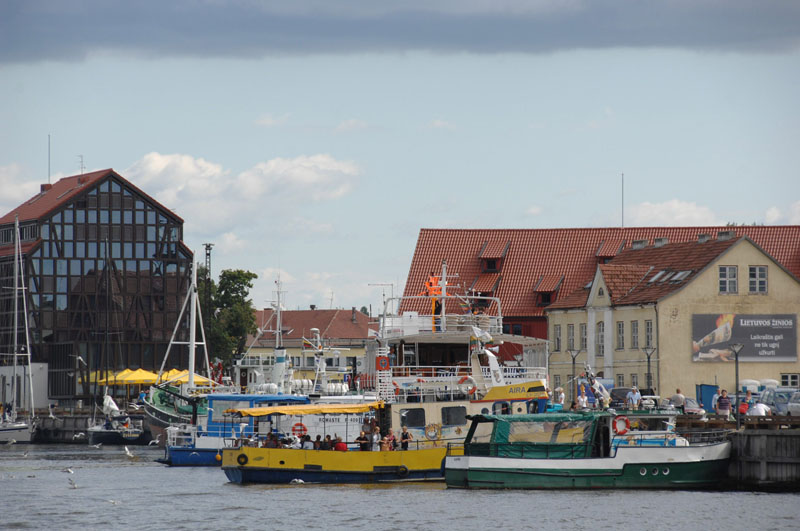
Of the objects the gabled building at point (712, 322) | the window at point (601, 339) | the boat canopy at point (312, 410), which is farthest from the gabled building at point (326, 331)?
the boat canopy at point (312, 410)

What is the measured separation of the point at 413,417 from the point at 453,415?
4.52ft

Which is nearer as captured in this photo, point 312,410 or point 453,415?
point 453,415

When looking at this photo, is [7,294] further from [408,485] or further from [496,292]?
[408,485]

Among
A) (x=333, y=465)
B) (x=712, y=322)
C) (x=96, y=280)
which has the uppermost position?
(x=96, y=280)

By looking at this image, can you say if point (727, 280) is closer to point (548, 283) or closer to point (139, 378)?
point (548, 283)

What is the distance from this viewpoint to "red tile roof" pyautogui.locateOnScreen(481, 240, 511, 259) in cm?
10194

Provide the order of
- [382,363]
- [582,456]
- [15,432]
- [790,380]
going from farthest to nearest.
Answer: [15,432], [790,380], [382,363], [582,456]

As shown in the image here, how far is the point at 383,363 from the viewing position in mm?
54438

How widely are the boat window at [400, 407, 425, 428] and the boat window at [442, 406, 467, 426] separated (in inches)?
29.8

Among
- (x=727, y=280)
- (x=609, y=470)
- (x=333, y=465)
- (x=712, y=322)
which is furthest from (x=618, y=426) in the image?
(x=727, y=280)

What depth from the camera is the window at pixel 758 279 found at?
8050 cm

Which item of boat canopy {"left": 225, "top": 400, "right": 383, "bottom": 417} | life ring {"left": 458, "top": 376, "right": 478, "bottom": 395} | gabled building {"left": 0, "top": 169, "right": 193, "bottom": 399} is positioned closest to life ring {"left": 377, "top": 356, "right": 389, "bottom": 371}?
boat canopy {"left": 225, "top": 400, "right": 383, "bottom": 417}

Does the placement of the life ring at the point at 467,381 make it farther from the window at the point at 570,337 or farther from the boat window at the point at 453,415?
the window at the point at 570,337

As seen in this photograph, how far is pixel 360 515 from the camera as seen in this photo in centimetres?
4344
